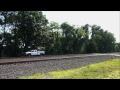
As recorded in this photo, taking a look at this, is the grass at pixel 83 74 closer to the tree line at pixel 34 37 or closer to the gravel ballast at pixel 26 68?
the gravel ballast at pixel 26 68

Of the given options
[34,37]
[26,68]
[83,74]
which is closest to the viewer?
[83,74]

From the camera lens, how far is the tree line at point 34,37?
29.0 metres

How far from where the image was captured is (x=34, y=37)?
31266mm

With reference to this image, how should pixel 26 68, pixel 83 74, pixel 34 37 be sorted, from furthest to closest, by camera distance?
pixel 34 37 → pixel 26 68 → pixel 83 74

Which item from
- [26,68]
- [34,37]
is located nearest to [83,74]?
[26,68]

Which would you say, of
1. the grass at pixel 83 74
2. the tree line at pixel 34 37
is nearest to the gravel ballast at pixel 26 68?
the grass at pixel 83 74

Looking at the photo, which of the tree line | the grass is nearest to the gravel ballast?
the grass

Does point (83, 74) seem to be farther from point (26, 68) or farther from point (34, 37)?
point (34, 37)

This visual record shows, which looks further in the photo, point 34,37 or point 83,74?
point 34,37

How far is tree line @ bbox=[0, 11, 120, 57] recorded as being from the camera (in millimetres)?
28984
